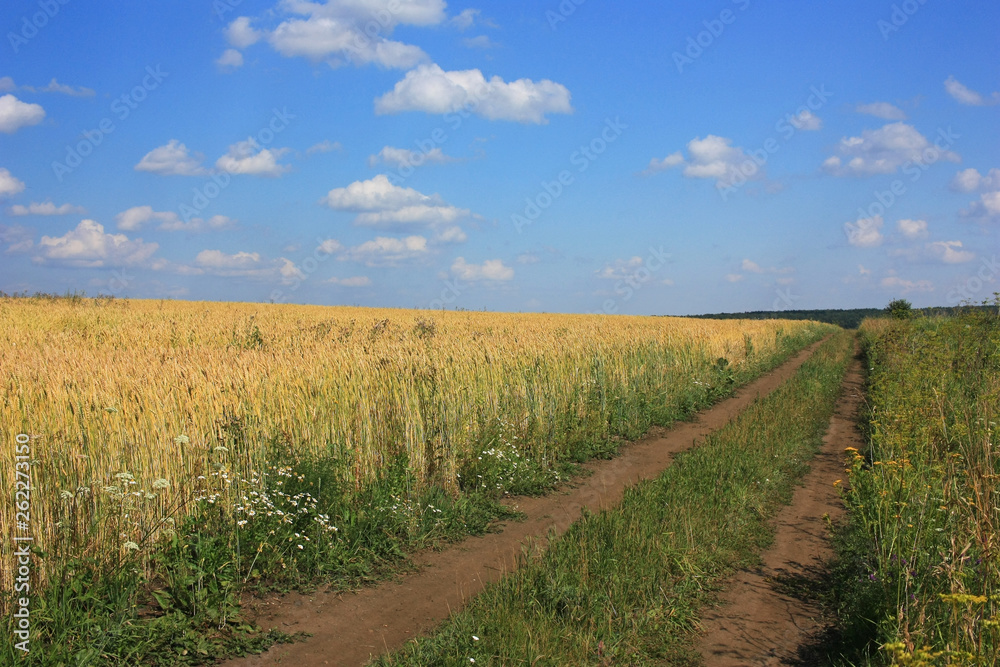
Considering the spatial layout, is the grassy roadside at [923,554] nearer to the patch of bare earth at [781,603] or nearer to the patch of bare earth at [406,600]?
the patch of bare earth at [781,603]

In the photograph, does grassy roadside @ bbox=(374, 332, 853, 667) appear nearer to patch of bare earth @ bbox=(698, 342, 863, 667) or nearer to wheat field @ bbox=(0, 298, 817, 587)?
patch of bare earth @ bbox=(698, 342, 863, 667)

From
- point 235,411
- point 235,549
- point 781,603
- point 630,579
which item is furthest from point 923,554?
point 235,411

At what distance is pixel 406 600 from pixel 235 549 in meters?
1.61

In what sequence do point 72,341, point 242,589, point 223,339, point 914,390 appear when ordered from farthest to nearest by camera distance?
point 223,339 < point 72,341 < point 914,390 < point 242,589

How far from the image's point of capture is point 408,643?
4582mm

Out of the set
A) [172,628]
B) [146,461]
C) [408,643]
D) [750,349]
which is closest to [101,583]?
[172,628]

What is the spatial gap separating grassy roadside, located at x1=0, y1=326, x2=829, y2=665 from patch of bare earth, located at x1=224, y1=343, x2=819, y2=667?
0.66ft

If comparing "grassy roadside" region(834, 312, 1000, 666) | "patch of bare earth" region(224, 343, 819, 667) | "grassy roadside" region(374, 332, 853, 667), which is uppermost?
"grassy roadside" region(834, 312, 1000, 666)

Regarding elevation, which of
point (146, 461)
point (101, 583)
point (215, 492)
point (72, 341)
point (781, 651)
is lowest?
point (781, 651)

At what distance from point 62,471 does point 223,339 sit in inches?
397

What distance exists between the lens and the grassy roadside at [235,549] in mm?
4480

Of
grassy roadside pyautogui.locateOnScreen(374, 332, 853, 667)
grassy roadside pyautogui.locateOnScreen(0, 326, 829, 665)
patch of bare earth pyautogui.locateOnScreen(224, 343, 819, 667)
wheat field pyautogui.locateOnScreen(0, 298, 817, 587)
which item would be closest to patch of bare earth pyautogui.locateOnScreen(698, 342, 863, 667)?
grassy roadside pyautogui.locateOnScreen(374, 332, 853, 667)

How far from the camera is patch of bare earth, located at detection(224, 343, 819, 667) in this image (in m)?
4.72

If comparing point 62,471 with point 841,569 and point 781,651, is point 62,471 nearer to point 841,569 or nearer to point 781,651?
point 781,651
